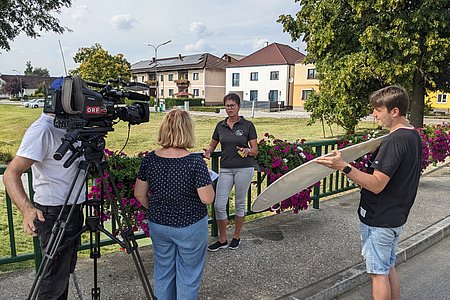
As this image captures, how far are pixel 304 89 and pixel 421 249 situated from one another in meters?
44.0

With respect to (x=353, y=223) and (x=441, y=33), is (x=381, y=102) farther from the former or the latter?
(x=441, y=33)

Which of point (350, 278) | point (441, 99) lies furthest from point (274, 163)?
point (441, 99)

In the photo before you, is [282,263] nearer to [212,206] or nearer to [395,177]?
[212,206]

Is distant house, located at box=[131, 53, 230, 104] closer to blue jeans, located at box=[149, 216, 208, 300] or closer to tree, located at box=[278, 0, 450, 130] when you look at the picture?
tree, located at box=[278, 0, 450, 130]

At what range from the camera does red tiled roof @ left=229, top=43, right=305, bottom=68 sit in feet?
163

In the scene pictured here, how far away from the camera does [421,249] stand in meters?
4.58

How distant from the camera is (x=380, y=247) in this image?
8.67 feet

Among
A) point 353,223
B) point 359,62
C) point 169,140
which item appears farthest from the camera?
point 359,62

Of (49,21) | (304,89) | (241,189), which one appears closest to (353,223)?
A: (241,189)

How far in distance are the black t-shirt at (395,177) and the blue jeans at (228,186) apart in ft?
5.40

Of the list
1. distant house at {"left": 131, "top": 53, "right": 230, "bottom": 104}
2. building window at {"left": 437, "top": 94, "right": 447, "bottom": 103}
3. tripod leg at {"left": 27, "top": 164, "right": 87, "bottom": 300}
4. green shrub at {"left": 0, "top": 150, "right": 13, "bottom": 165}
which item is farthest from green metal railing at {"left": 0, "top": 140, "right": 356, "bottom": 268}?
distant house at {"left": 131, "top": 53, "right": 230, "bottom": 104}

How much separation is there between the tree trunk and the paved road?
940 centimetres

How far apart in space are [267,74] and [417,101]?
38.5 metres

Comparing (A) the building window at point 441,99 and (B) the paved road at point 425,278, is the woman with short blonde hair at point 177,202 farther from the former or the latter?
(A) the building window at point 441,99
